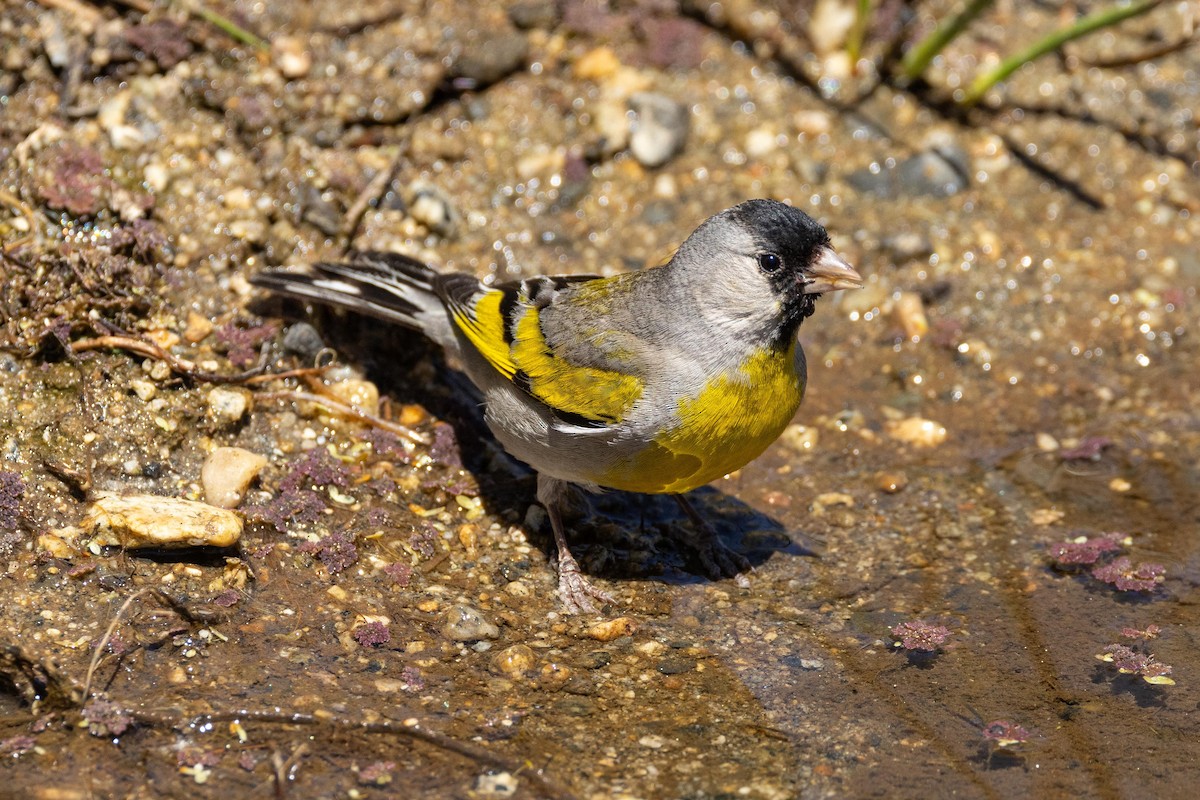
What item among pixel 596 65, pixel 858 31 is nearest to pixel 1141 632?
pixel 858 31

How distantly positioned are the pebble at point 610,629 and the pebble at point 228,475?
1.50 m

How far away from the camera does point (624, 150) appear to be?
6859 mm

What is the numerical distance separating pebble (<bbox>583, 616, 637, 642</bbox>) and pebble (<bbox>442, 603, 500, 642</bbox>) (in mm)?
351

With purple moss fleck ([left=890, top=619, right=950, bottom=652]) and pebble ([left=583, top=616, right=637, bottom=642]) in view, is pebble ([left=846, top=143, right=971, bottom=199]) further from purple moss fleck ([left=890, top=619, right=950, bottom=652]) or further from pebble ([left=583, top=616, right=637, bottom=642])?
pebble ([left=583, top=616, right=637, bottom=642])

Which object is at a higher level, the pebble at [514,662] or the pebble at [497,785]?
the pebble at [514,662]

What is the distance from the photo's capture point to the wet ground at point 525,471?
3.85m

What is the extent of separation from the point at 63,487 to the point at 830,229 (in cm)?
414

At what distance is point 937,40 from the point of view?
269 inches

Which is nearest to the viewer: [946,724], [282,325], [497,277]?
[946,724]

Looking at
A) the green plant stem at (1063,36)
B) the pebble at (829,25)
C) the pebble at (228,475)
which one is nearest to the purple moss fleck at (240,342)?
the pebble at (228,475)

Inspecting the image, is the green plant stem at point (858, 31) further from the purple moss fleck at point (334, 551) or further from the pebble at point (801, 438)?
the purple moss fleck at point (334, 551)

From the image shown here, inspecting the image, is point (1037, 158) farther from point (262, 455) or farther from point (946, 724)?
point (262, 455)

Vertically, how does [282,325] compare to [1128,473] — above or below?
below

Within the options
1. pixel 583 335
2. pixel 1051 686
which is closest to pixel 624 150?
pixel 583 335
